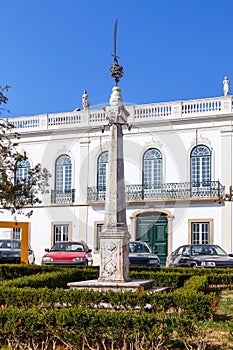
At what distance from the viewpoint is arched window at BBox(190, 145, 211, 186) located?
24250 mm

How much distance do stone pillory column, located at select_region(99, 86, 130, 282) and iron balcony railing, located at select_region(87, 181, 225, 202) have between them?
13827mm

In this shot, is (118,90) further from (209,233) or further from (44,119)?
(44,119)

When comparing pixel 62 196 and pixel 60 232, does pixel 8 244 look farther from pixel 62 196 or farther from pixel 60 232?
pixel 62 196

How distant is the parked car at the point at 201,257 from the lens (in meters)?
15.8

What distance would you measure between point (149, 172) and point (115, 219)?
15.9 m

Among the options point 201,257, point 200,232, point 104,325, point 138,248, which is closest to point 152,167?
point 200,232

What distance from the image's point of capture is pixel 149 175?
2548cm

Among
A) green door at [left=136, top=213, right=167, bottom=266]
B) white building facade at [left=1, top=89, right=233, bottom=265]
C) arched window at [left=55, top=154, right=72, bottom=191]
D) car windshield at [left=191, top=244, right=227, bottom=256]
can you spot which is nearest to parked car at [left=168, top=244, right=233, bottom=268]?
car windshield at [left=191, top=244, right=227, bottom=256]

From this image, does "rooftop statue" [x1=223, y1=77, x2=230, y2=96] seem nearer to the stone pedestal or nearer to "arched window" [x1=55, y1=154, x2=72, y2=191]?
"arched window" [x1=55, y1=154, x2=72, y2=191]

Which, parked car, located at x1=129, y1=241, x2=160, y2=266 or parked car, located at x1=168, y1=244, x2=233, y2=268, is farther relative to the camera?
parked car, located at x1=129, y1=241, x2=160, y2=266

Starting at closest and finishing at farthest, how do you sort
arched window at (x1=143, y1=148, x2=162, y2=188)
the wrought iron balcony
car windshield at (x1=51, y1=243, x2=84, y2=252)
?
1. car windshield at (x1=51, y1=243, x2=84, y2=252)
2. arched window at (x1=143, y1=148, x2=162, y2=188)
3. the wrought iron balcony

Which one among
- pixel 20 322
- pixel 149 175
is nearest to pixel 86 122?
pixel 149 175

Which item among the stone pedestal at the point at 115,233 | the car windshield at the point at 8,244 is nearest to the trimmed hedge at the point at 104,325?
the stone pedestal at the point at 115,233

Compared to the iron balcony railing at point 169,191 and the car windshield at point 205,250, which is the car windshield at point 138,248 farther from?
the iron balcony railing at point 169,191
